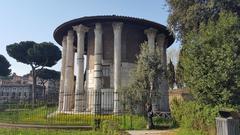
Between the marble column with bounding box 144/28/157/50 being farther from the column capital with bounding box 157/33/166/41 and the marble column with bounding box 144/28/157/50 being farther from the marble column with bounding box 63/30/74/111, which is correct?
the marble column with bounding box 63/30/74/111

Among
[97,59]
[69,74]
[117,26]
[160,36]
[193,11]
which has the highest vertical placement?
[117,26]

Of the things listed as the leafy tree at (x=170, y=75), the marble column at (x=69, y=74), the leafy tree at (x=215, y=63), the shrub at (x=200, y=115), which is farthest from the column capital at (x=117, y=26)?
the shrub at (x=200, y=115)

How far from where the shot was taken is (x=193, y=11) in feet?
65.4

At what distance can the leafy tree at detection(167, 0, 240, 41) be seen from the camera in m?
19.3

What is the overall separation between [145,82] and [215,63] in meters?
6.94

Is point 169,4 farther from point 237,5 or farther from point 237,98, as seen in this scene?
point 237,98

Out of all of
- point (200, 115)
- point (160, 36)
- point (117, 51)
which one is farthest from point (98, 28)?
point (200, 115)

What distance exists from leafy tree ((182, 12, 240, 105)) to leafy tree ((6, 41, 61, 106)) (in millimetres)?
46689

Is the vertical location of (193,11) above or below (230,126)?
above

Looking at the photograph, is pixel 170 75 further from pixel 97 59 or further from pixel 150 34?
pixel 150 34

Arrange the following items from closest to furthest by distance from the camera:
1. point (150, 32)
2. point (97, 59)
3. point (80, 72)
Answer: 1. point (97, 59)
2. point (80, 72)
3. point (150, 32)

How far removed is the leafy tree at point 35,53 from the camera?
59562 mm

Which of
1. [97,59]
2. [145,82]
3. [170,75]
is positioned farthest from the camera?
[97,59]

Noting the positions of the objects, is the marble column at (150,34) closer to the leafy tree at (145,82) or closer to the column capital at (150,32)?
the column capital at (150,32)
